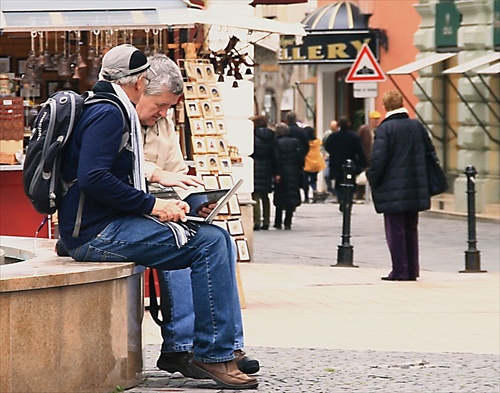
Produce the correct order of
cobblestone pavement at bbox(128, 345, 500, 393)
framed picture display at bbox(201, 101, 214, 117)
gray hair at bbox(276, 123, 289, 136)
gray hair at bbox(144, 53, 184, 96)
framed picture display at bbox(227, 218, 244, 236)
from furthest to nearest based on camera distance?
gray hair at bbox(276, 123, 289, 136) → framed picture display at bbox(201, 101, 214, 117) → framed picture display at bbox(227, 218, 244, 236) → cobblestone pavement at bbox(128, 345, 500, 393) → gray hair at bbox(144, 53, 184, 96)

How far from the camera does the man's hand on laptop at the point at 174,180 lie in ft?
23.3

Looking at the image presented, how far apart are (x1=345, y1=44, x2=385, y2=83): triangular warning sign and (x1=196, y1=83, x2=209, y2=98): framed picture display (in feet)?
44.8

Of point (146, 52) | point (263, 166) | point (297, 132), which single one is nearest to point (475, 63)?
point (263, 166)

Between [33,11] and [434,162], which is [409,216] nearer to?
[434,162]

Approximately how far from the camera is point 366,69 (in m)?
25.5

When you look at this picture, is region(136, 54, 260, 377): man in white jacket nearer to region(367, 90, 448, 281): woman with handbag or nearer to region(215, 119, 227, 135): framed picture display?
region(215, 119, 227, 135): framed picture display

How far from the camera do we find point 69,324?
21.0ft

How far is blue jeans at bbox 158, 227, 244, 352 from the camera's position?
7238 millimetres

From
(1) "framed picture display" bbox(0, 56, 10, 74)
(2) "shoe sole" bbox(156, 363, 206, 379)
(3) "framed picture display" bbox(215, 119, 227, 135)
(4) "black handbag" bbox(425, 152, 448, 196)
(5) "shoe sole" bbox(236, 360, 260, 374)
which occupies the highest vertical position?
(1) "framed picture display" bbox(0, 56, 10, 74)

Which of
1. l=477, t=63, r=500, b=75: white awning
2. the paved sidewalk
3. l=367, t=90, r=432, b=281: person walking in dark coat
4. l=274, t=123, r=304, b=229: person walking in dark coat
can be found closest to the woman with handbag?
l=367, t=90, r=432, b=281: person walking in dark coat

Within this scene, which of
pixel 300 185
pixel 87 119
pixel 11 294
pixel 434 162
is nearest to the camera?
pixel 11 294

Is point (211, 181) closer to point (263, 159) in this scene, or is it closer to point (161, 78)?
point (161, 78)

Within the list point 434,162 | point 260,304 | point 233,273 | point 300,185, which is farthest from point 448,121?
point 233,273

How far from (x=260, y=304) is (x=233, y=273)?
185 inches
